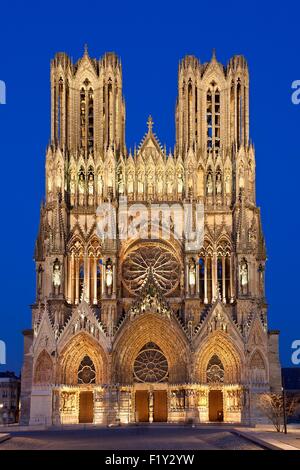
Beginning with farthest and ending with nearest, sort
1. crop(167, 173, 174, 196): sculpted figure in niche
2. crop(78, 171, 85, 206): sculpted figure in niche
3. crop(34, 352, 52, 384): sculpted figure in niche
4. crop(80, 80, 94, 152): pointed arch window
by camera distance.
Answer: crop(80, 80, 94, 152): pointed arch window, crop(78, 171, 85, 206): sculpted figure in niche, crop(167, 173, 174, 196): sculpted figure in niche, crop(34, 352, 52, 384): sculpted figure in niche

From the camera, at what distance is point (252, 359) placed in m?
62.9

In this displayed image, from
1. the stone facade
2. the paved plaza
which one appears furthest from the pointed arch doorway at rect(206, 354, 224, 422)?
the stone facade

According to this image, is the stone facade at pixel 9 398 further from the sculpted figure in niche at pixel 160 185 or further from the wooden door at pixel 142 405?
the sculpted figure in niche at pixel 160 185

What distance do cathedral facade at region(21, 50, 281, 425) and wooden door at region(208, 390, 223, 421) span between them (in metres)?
0.09

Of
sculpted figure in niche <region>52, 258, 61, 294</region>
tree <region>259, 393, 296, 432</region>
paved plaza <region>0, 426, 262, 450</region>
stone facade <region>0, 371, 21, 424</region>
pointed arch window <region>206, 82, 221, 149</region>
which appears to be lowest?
paved plaza <region>0, 426, 262, 450</region>

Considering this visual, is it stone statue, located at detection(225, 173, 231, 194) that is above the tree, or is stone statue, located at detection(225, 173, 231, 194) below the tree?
above

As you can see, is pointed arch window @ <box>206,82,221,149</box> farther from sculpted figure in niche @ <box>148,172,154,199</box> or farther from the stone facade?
the stone facade

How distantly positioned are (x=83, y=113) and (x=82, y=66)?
3.38 metres

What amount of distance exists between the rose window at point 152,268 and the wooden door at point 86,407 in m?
7.59

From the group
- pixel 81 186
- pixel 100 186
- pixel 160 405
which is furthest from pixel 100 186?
pixel 160 405

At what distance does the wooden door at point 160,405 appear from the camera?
64.1 m

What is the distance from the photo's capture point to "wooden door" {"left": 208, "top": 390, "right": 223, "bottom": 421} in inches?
2522

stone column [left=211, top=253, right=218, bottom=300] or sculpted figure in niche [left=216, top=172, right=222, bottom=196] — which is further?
sculpted figure in niche [left=216, top=172, right=222, bottom=196]

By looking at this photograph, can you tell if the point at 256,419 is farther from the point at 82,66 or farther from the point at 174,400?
the point at 82,66
